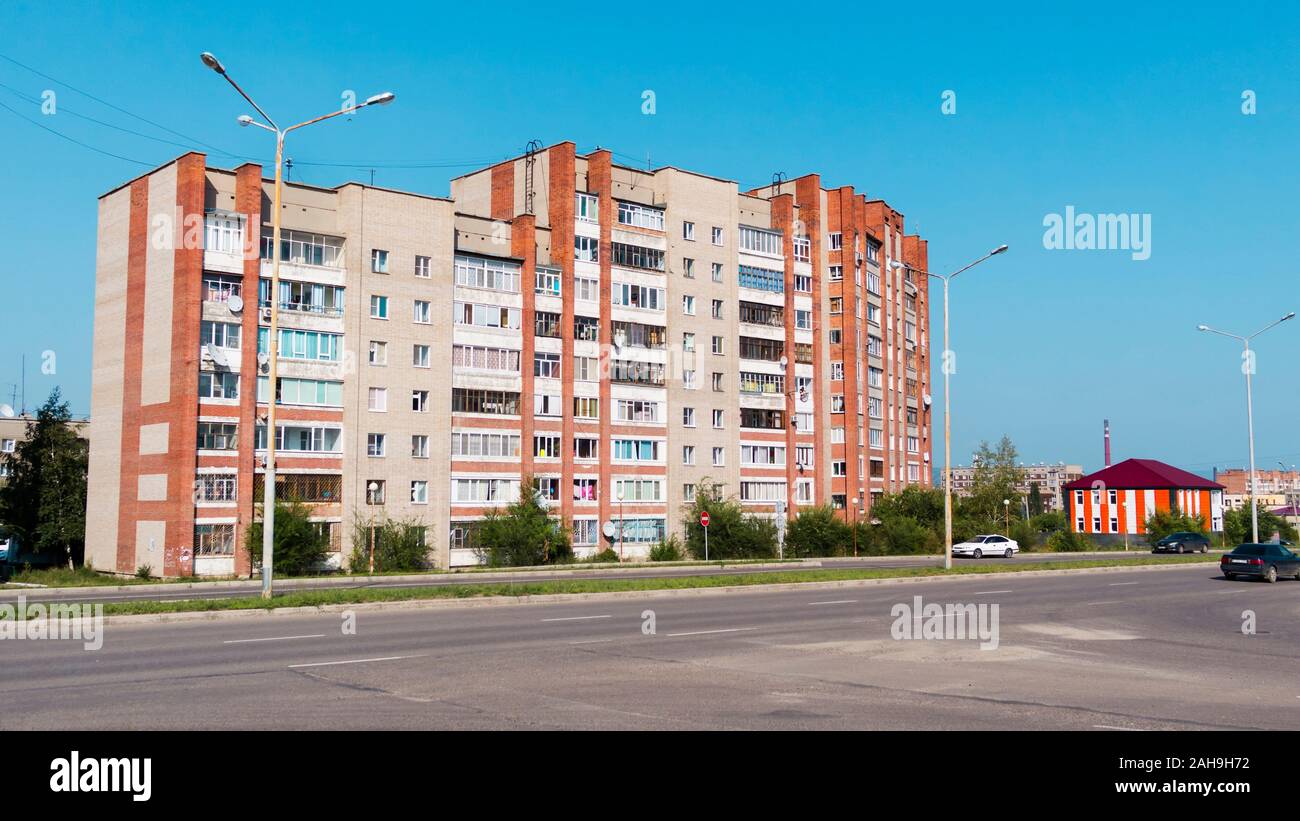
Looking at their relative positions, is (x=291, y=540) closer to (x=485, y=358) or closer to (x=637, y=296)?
(x=485, y=358)

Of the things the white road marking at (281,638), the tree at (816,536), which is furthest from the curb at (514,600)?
the tree at (816,536)

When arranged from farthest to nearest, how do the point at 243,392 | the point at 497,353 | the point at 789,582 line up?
the point at 497,353, the point at 243,392, the point at 789,582

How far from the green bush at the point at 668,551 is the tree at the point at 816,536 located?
752 centimetres

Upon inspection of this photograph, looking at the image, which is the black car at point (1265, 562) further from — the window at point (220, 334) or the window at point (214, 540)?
the window at point (220, 334)

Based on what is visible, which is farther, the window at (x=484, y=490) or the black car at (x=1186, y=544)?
the black car at (x=1186, y=544)

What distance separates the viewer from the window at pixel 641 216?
220 ft

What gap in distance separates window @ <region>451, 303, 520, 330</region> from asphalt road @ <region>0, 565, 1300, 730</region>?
36.8 meters

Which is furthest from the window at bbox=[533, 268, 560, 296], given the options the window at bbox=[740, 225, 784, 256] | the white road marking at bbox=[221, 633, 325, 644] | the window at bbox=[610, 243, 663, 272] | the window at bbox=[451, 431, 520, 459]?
the white road marking at bbox=[221, 633, 325, 644]

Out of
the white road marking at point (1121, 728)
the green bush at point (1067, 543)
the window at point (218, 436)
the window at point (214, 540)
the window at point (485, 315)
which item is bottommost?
the green bush at point (1067, 543)

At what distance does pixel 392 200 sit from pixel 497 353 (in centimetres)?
994

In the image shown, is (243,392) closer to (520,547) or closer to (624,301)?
(520,547)

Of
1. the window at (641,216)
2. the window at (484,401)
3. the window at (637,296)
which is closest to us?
the window at (484,401)
